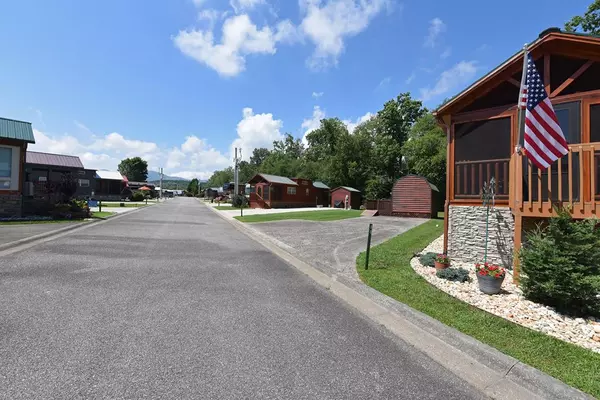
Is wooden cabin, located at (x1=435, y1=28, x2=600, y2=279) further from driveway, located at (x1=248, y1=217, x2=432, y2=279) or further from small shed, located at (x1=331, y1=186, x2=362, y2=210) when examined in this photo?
small shed, located at (x1=331, y1=186, x2=362, y2=210)

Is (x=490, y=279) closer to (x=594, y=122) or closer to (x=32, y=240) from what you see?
(x=594, y=122)

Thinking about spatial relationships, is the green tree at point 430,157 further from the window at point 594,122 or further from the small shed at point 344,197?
the window at point 594,122

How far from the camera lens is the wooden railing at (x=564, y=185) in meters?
5.79

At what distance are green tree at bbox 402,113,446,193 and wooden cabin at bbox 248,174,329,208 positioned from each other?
14.3 metres

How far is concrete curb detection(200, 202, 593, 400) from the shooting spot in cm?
287

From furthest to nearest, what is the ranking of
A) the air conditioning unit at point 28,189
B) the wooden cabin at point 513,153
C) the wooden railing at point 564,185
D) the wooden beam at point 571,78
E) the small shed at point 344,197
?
1. the small shed at point 344,197
2. the air conditioning unit at point 28,189
3. the wooden beam at point 571,78
4. the wooden cabin at point 513,153
5. the wooden railing at point 564,185

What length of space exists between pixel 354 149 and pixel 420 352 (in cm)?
4634

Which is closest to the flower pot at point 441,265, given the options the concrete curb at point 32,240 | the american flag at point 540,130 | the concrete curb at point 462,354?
the concrete curb at point 462,354

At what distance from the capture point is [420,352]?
3643mm

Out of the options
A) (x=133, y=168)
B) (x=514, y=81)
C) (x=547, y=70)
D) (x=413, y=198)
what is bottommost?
(x=413, y=198)

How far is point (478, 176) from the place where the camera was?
335 inches

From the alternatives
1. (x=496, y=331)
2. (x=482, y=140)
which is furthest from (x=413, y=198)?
(x=496, y=331)

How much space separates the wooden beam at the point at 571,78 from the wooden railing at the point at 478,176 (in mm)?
1786

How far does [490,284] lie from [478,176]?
3.81 metres
